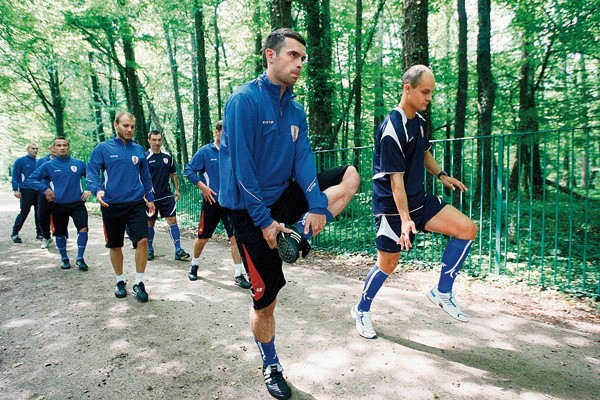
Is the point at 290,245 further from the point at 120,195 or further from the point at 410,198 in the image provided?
the point at 120,195

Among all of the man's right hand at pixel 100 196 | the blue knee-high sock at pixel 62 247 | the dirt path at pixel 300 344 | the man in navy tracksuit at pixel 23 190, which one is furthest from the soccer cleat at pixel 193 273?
the man in navy tracksuit at pixel 23 190

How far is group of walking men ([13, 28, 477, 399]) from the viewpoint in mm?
2525

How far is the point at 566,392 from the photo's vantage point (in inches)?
110

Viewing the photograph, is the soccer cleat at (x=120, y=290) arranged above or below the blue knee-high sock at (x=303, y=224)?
below

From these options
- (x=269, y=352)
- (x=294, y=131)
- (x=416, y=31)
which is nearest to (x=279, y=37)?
(x=294, y=131)

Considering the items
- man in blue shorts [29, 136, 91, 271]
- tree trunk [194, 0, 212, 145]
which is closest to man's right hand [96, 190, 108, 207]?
man in blue shorts [29, 136, 91, 271]

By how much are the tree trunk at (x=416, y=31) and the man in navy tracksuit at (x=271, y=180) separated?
4590mm

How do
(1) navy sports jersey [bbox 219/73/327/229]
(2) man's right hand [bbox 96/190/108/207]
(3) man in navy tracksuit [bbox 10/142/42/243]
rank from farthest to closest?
1. (3) man in navy tracksuit [bbox 10/142/42/243]
2. (2) man's right hand [bbox 96/190/108/207]
3. (1) navy sports jersey [bbox 219/73/327/229]

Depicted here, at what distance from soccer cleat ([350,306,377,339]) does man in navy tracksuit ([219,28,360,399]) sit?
1.19 metres

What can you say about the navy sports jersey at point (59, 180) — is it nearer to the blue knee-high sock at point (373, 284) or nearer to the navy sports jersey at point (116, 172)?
the navy sports jersey at point (116, 172)

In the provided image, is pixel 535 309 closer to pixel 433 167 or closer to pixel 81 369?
pixel 433 167

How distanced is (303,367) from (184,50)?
27.9 m

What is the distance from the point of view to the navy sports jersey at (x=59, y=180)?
22.2 ft

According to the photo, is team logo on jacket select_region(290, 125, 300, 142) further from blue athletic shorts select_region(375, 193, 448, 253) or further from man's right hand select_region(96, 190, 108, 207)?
man's right hand select_region(96, 190, 108, 207)
